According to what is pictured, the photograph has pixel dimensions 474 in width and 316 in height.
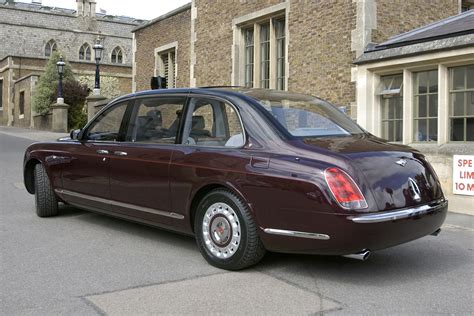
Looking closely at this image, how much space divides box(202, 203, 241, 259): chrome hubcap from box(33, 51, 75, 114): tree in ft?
93.1

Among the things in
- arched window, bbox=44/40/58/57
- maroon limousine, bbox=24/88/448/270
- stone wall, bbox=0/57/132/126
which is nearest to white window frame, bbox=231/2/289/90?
maroon limousine, bbox=24/88/448/270

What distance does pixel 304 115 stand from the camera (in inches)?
203

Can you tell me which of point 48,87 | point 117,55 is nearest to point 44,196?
point 48,87

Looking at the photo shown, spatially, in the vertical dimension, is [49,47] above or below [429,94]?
above

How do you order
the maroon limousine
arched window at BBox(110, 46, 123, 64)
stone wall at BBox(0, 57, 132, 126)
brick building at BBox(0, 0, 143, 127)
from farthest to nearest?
arched window at BBox(110, 46, 123, 64), brick building at BBox(0, 0, 143, 127), stone wall at BBox(0, 57, 132, 126), the maroon limousine

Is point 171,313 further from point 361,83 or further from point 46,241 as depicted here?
point 361,83

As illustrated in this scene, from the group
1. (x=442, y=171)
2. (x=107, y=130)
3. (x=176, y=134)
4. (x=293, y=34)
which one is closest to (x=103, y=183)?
(x=107, y=130)

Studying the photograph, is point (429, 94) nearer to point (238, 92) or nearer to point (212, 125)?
point (238, 92)

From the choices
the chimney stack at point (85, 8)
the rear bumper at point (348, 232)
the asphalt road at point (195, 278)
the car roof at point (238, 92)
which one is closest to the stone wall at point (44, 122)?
the asphalt road at point (195, 278)

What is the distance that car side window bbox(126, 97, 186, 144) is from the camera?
5.42 meters

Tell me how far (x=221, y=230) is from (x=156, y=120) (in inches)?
61.0

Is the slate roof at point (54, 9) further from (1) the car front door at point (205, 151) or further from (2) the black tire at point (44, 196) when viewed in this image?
(1) the car front door at point (205, 151)

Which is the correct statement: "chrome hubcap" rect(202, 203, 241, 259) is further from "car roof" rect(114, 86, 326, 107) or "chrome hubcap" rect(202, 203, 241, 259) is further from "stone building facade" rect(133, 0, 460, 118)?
"stone building facade" rect(133, 0, 460, 118)

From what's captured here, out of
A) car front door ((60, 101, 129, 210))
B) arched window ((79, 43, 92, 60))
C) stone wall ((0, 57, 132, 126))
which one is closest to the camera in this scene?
car front door ((60, 101, 129, 210))
